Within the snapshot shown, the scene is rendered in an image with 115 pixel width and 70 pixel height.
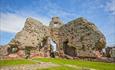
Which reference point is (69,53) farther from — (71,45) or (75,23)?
(75,23)

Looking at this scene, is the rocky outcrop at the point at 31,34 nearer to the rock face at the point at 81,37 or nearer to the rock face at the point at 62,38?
the rock face at the point at 62,38

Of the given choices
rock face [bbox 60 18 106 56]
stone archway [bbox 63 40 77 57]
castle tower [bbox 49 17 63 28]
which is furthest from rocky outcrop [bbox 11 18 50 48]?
castle tower [bbox 49 17 63 28]

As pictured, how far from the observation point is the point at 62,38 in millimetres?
43625

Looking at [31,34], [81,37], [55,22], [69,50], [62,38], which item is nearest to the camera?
[81,37]

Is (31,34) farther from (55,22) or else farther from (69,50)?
(55,22)

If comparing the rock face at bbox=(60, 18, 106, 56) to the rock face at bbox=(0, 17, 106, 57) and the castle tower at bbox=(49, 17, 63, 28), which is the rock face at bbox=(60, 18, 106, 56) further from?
the castle tower at bbox=(49, 17, 63, 28)

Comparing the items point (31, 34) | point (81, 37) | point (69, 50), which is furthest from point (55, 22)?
point (81, 37)

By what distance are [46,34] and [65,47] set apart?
4.89 metres

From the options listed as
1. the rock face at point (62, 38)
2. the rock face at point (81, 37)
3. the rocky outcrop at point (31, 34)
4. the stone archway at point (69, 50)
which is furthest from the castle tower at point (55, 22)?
the stone archway at point (69, 50)

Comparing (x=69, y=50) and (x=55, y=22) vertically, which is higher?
(x=55, y=22)

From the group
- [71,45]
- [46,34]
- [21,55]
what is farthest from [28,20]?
[71,45]

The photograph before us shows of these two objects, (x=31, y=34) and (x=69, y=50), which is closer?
(x=31, y=34)

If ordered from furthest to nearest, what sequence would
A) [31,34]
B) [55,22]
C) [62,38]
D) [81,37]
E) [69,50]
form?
1. [55,22]
2. [62,38]
3. [69,50]
4. [31,34]
5. [81,37]

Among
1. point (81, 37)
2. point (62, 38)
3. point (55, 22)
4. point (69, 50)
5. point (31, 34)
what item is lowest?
point (69, 50)
